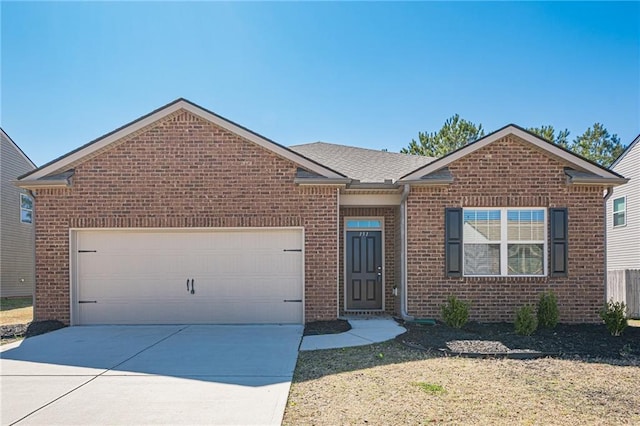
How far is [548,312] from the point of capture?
10.1m

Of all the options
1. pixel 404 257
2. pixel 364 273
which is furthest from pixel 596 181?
pixel 364 273

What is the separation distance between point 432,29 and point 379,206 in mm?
4841

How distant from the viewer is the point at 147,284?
11.0m

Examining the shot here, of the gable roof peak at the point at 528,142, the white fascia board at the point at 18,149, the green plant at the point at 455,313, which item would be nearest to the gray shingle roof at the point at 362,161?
the gable roof peak at the point at 528,142

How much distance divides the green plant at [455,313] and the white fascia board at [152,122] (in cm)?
367

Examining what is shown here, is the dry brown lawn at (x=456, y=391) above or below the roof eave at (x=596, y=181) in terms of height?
below

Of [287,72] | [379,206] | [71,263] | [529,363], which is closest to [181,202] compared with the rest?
[71,263]

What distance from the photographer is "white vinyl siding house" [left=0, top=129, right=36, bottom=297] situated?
19.5 m

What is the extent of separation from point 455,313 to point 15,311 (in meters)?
12.7

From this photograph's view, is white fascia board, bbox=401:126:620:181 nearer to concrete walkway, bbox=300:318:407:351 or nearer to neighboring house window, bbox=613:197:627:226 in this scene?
concrete walkway, bbox=300:318:407:351

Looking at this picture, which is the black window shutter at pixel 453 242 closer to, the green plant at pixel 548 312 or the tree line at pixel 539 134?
the green plant at pixel 548 312

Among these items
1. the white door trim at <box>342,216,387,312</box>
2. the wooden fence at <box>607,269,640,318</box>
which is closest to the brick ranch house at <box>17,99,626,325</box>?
the white door trim at <box>342,216,387,312</box>

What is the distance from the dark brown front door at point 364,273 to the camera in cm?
1259

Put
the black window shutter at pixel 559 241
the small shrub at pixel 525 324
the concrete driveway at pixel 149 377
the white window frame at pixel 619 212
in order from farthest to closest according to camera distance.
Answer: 1. the white window frame at pixel 619 212
2. the black window shutter at pixel 559 241
3. the small shrub at pixel 525 324
4. the concrete driveway at pixel 149 377
